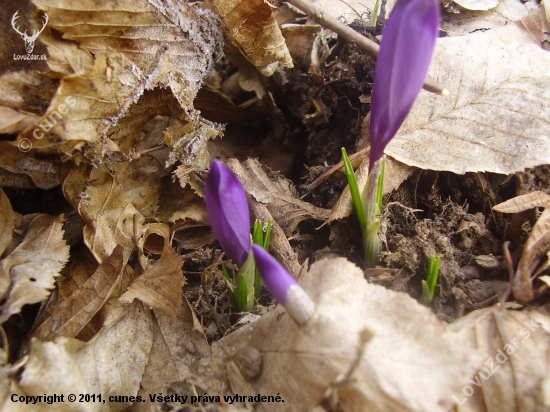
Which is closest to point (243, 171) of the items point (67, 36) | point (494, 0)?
point (67, 36)

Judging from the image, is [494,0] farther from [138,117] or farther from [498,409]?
[498,409]

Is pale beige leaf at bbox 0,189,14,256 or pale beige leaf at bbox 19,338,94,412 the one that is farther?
pale beige leaf at bbox 0,189,14,256

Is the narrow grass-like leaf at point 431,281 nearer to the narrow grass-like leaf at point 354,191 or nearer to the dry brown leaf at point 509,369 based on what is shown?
the dry brown leaf at point 509,369

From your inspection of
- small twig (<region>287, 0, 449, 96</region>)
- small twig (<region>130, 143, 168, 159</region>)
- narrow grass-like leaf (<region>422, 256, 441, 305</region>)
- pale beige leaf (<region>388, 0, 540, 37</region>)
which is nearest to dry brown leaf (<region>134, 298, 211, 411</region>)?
small twig (<region>130, 143, 168, 159</region>)

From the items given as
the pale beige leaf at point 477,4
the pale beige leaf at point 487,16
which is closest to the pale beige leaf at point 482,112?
the pale beige leaf at point 487,16

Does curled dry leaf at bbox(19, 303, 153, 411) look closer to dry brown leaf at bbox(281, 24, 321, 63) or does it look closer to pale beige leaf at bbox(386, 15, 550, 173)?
pale beige leaf at bbox(386, 15, 550, 173)

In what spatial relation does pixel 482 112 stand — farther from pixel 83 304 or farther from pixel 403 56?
pixel 83 304
